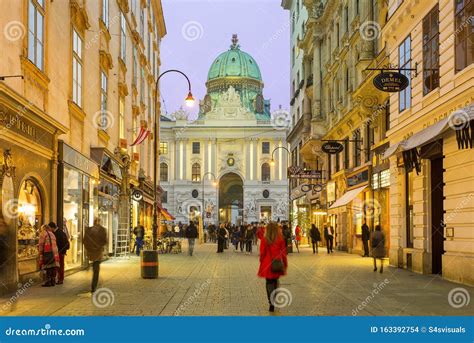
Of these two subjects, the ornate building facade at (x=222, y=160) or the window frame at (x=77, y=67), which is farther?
the ornate building facade at (x=222, y=160)

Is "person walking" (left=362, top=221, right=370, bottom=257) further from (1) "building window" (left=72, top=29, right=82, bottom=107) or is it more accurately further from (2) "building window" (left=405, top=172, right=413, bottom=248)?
(1) "building window" (left=72, top=29, right=82, bottom=107)

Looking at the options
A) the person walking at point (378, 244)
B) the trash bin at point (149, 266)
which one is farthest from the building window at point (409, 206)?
the trash bin at point (149, 266)

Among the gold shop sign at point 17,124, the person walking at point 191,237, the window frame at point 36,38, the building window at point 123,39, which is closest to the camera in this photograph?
the gold shop sign at point 17,124

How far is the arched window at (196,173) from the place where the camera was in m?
102

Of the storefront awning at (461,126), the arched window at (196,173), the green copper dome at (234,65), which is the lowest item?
the storefront awning at (461,126)

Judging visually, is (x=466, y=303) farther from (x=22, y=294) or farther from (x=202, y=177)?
(x=202, y=177)

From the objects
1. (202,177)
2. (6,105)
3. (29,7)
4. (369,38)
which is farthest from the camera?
(202,177)

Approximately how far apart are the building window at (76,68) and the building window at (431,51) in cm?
1074

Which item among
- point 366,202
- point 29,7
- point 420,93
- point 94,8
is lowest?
point 366,202

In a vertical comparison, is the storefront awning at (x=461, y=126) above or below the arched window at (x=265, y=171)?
below

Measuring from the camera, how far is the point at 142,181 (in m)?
41.2

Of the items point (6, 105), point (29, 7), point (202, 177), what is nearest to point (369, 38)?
point (29, 7)

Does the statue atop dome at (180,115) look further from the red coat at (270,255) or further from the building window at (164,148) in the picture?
the red coat at (270,255)

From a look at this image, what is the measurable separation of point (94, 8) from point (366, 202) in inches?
593
